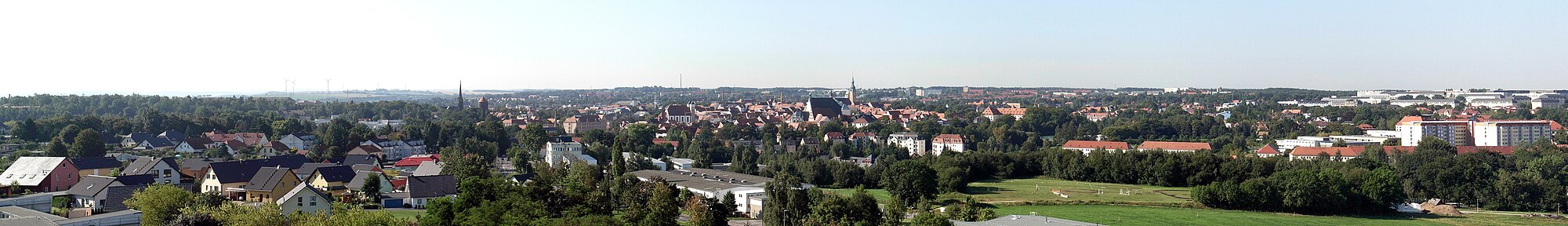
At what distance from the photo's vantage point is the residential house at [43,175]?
32.9 metres

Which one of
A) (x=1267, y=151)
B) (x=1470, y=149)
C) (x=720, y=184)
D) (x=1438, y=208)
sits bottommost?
(x=1438, y=208)

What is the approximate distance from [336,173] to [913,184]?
1332 cm

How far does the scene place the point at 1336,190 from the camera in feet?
114

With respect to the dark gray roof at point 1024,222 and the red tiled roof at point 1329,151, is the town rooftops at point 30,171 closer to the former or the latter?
the dark gray roof at point 1024,222

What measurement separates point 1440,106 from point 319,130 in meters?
87.7

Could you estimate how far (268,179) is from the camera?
1300 inches

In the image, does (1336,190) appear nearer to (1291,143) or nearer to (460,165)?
(460,165)

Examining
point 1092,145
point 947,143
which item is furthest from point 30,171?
point 1092,145

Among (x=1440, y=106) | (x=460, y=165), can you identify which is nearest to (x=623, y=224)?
(x=460, y=165)

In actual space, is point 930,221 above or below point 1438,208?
above

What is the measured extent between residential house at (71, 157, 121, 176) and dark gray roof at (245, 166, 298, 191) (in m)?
4.65

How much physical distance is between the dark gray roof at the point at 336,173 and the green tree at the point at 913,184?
41.2ft

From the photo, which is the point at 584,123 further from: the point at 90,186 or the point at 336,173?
the point at 90,186

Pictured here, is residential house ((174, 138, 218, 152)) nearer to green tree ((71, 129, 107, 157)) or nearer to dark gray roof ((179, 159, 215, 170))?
green tree ((71, 129, 107, 157))
